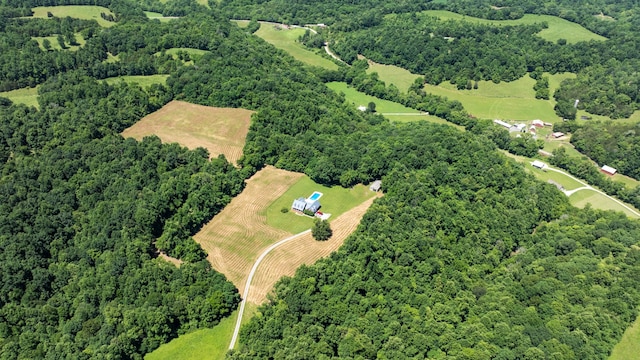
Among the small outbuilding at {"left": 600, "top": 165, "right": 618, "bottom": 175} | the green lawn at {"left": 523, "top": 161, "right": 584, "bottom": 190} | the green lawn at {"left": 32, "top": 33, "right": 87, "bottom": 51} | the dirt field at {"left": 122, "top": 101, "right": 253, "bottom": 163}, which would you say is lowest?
the green lawn at {"left": 523, "top": 161, "right": 584, "bottom": 190}

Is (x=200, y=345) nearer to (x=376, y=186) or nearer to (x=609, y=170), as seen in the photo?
(x=376, y=186)

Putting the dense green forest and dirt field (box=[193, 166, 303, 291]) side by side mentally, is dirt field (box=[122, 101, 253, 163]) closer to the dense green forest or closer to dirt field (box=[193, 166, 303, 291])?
the dense green forest

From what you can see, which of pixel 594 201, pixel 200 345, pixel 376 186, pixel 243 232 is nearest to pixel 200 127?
pixel 243 232

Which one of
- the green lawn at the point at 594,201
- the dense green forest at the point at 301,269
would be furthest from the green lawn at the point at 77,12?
the green lawn at the point at 594,201

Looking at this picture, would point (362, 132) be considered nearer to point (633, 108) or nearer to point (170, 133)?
point (170, 133)

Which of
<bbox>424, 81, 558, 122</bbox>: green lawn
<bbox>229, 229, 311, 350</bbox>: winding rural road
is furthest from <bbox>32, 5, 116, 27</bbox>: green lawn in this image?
<bbox>424, 81, 558, 122</bbox>: green lawn

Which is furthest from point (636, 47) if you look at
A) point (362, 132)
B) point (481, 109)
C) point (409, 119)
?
point (362, 132)
